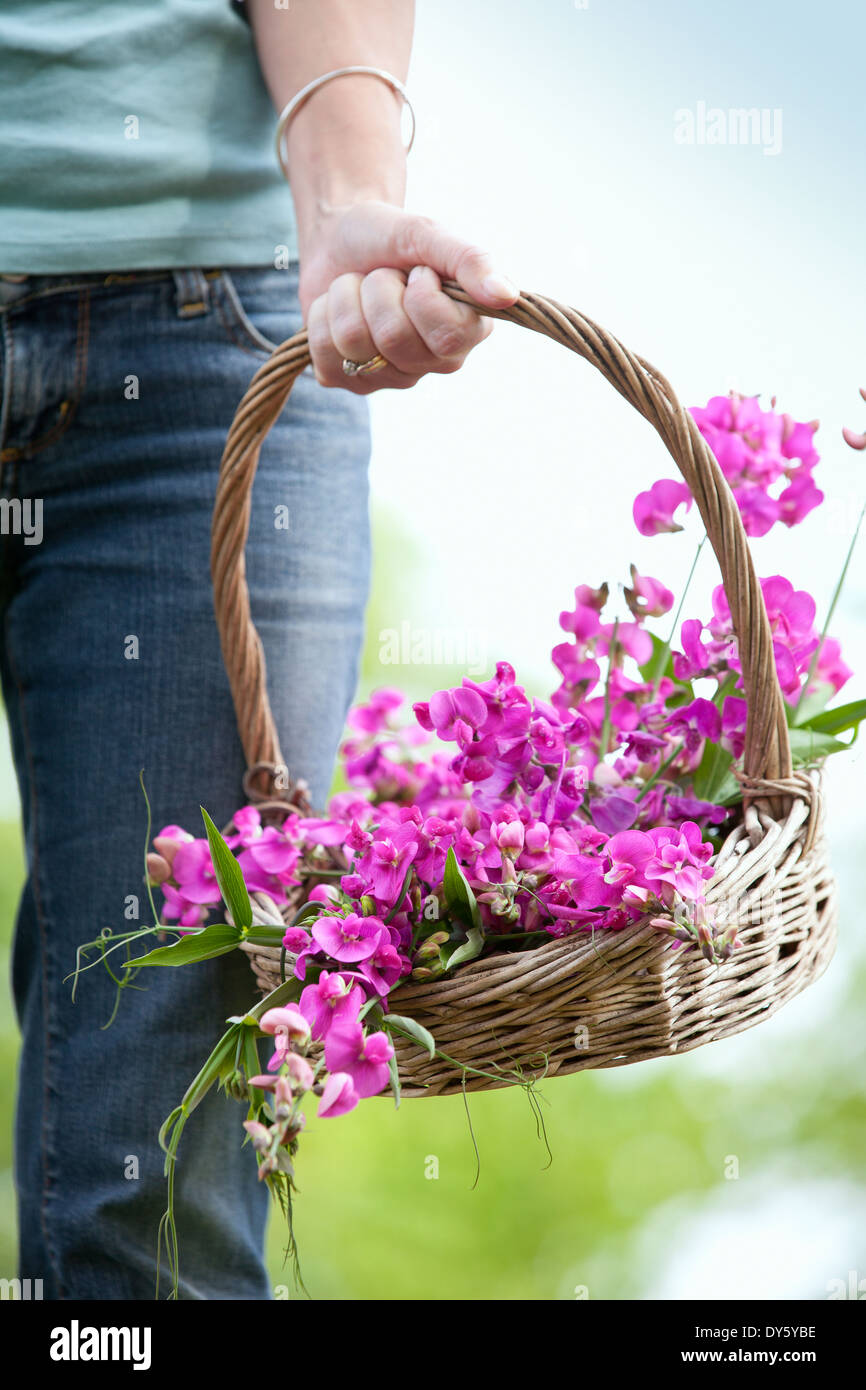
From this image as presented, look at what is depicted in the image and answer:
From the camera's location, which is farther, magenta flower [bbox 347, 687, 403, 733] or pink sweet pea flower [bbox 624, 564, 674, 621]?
magenta flower [bbox 347, 687, 403, 733]

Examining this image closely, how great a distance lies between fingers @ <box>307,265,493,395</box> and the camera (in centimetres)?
50

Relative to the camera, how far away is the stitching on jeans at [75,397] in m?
0.68

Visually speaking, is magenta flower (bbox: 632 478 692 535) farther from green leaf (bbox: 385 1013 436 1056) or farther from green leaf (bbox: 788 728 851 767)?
green leaf (bbox: 385 1013 436 1056)

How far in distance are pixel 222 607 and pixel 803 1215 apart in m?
1.69

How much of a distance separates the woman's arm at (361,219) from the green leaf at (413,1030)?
307 mm

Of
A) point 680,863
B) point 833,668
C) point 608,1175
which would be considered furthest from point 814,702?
point 608,1175

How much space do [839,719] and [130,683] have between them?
43cm

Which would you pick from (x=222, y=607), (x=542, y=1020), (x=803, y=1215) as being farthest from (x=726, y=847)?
(x=803, y=1215)

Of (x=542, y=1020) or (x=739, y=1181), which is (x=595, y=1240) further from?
(x=542, y=1020)

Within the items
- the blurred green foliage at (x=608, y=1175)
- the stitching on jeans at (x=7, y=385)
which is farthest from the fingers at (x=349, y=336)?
the blurred green foliage at (x=608, y=1175)

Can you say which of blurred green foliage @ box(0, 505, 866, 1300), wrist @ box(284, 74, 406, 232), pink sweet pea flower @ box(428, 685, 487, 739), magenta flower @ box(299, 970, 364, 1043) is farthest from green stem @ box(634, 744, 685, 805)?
blurred green foliage @ box(0, 505, 866, 1300)

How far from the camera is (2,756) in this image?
1.72m

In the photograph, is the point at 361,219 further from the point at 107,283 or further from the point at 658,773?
the point at 658,773

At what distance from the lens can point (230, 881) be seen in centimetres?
49
